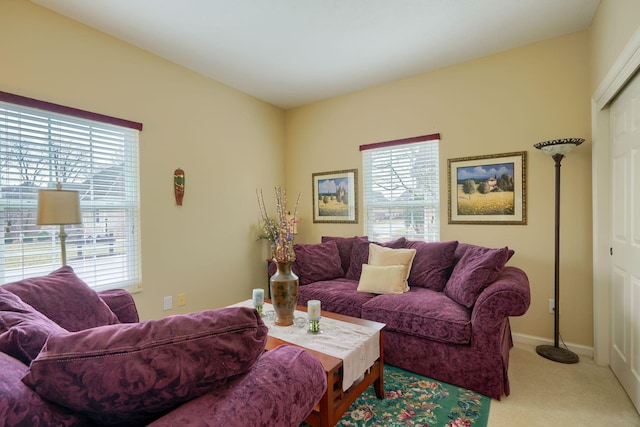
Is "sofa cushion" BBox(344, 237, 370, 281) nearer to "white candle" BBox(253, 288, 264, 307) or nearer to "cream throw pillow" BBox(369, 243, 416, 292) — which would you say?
"cream throw pillow" BBox(369, 243, 416, 292)

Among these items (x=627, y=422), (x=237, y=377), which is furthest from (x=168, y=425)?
(x=627, y=422)

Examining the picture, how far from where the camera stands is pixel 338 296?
8.96 ft

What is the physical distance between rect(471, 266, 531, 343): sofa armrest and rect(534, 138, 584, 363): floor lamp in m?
0.75

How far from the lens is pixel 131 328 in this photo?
2.60 ft

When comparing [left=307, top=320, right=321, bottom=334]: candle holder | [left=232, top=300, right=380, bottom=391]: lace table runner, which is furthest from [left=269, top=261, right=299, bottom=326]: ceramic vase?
[left=307, top=320, right=321, bottom=334]: candle holder

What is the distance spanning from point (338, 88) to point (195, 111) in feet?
5.44

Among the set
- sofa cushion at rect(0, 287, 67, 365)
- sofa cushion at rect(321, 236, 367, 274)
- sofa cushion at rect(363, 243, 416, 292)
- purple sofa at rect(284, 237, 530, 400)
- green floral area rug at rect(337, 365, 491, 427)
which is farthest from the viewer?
sofa cushion at rect(321, 236, 367, 274)

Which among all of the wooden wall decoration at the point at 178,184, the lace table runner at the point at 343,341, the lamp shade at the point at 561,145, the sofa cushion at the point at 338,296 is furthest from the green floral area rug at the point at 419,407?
the wooden wall decoration at the point at 178,184

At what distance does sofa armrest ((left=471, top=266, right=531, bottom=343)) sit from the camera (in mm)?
1953

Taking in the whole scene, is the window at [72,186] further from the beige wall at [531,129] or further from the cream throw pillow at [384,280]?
the beige wall at [531,129]

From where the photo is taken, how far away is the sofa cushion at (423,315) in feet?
6.88

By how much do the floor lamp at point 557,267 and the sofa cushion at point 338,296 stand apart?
1485mm

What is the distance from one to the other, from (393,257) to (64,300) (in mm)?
2418

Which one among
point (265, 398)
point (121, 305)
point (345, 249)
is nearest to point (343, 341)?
point (265, 398)
